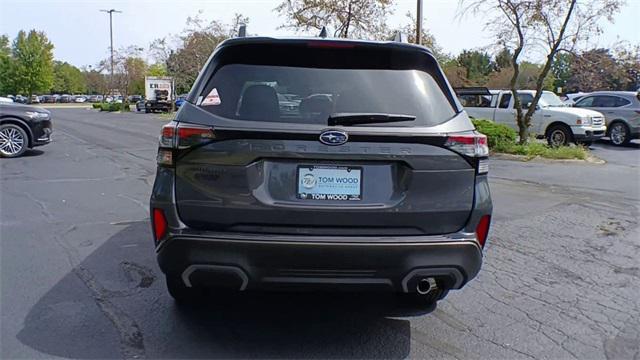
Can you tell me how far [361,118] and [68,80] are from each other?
120652 millimetres

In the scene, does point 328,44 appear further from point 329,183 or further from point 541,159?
point 541,159

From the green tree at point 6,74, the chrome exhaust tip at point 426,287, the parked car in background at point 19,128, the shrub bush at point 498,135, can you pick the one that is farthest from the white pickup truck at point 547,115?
the green tree at point 6,74

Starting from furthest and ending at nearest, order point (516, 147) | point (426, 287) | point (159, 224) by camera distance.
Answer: point (516, 147) < point (426, 287) < point (159, 224)

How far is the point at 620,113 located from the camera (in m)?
18.3

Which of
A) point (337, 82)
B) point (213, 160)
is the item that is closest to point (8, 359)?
point (213, 160)

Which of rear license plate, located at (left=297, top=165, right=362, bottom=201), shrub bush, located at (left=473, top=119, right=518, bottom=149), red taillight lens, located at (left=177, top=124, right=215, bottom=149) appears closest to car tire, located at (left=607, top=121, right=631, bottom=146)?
shrub bush, located at (left=473, top=119, right=518, bottom=149)

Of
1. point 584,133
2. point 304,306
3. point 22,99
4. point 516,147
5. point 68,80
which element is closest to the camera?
point 304,306

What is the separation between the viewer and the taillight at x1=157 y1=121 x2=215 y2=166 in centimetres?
283

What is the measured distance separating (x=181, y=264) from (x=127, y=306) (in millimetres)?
1158

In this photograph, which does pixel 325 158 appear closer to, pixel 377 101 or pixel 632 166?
pixel 377 101

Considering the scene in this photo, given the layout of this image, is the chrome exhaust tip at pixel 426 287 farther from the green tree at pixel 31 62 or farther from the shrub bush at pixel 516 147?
the green tree at pixel 31 62

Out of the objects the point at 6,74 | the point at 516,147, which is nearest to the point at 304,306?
the point at 516,147

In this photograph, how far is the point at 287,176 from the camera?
2.82m

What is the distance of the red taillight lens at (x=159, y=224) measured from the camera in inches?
114
